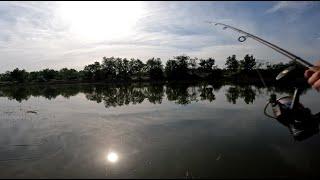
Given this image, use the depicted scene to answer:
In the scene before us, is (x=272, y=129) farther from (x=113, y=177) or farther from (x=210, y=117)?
(x=113, y=177)

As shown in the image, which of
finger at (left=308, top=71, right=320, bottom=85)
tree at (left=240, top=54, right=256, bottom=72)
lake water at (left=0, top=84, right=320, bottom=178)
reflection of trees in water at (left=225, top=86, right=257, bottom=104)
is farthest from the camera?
tree at (left=240, top=54, right=256, bottom=72)

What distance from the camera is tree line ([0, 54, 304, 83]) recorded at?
98125mm

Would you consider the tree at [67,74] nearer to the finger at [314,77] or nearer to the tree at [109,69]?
the tree at [109,69]

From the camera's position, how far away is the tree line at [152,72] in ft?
322

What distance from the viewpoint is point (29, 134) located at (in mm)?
16766

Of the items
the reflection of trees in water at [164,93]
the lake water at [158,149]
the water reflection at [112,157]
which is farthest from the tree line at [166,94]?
the water reflection at [112,157]

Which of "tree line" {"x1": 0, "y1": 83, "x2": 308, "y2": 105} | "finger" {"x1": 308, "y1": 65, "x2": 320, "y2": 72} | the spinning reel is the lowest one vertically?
"tree line" {"x1": 0, "y1": 83, "x2": 308, "y2": 105}

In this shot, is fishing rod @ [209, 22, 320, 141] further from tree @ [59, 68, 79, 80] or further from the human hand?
tree @ [59, 68, 79, 80]

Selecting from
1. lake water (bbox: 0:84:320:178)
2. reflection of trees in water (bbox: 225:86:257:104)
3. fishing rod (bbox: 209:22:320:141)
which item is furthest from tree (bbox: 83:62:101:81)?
fishing rod (bbox: 209:22:320:141)

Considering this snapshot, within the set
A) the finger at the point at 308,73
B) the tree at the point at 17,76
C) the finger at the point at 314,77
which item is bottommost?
the finger at the point at 314,77

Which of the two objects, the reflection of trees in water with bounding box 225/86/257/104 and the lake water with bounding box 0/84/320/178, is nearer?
the lake water with bounding box 0/84/320/178

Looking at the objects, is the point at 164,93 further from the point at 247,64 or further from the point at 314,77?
the point at 247,64

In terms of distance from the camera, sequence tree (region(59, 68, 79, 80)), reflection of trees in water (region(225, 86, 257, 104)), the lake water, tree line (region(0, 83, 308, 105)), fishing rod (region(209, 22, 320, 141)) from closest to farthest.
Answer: fishing rod (region(209, 22, 320, 141)) < the lake water < reflection of trees in water (region(225, 86, 257, 104)) < tree line (region(0, 83, 308, 105)) < tree (region(59, 68, 79, 80))

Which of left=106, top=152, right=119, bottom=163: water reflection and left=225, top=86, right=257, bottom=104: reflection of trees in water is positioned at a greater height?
left=225, top=86, right=257, bottom=104: reflection of trees in water
